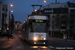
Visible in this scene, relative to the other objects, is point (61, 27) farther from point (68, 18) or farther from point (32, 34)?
point (32, 34)

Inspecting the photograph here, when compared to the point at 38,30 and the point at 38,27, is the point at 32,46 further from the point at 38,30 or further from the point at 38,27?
the point at 38,27

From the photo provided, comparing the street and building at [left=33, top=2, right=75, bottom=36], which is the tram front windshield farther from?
building at [left=33, top=2, right=75, bottom=36]

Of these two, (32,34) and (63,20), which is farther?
(63,20)

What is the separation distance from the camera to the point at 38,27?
54.5ft

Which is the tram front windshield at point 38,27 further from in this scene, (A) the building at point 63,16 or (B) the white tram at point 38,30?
(A) the building at point 63,16

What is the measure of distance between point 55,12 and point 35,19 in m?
56.3

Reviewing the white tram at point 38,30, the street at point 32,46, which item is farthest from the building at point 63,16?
the white tram at point 38,30

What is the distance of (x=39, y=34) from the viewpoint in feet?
54.3

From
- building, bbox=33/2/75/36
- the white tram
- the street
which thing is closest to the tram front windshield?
the white tram

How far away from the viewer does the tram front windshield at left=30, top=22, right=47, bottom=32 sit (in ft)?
54.3

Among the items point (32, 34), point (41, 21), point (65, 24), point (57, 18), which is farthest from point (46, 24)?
point (65, 24)

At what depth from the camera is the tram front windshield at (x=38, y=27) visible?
16555mm

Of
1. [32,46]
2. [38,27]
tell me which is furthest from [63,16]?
[32,46]

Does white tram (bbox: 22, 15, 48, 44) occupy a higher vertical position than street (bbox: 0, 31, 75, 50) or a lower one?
higher
